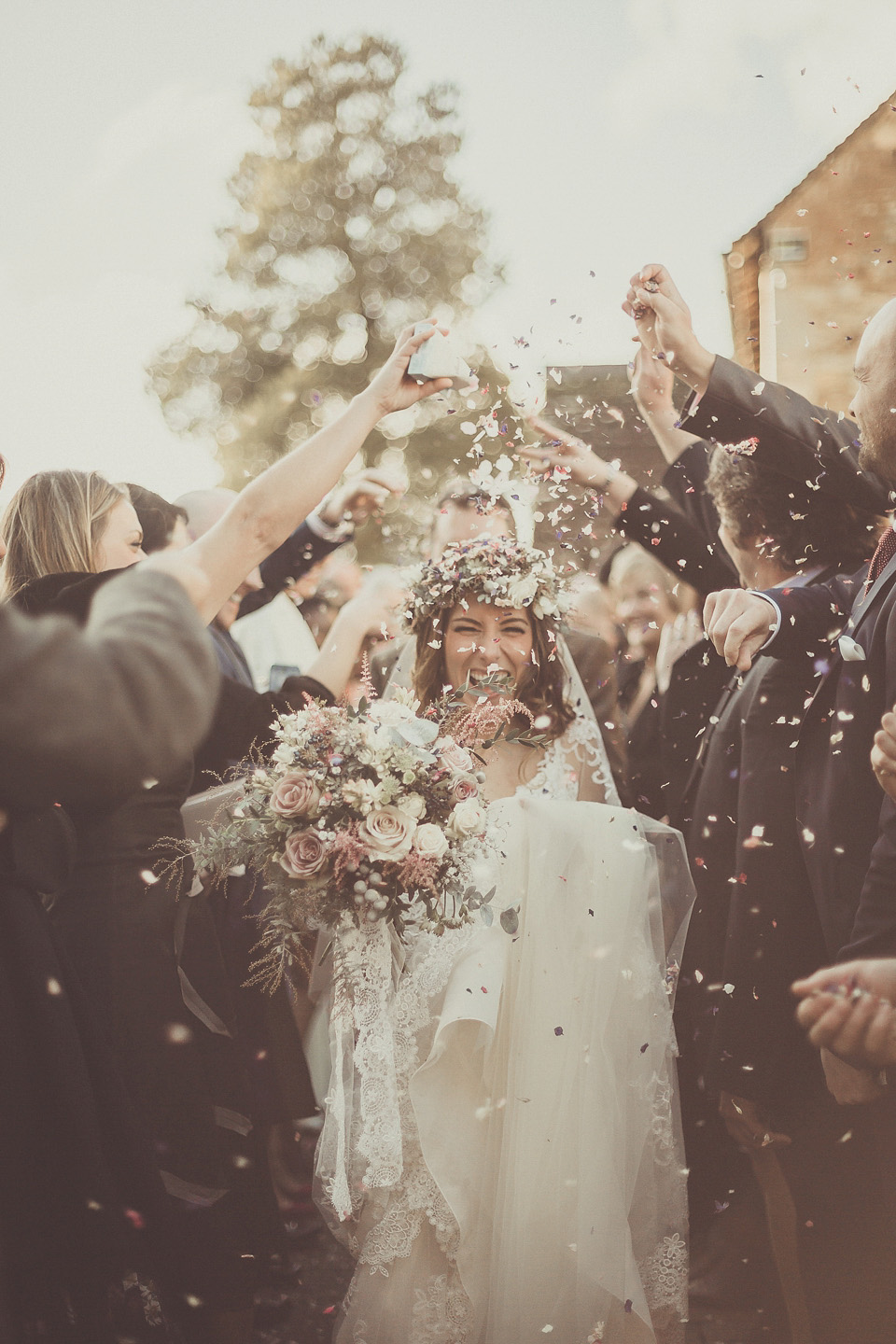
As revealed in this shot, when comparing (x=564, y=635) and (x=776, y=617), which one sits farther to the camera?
(x=564, y=635)

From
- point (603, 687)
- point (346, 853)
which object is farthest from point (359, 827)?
point (603, 687)

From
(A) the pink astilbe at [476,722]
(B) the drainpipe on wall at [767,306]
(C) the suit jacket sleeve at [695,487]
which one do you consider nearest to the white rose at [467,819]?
(A) the pink astilbe at [476,722]

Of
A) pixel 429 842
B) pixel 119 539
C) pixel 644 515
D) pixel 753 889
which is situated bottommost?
pixel 753 889

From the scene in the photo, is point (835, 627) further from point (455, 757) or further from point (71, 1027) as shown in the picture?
point (71, 1027)

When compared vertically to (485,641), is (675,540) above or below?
above

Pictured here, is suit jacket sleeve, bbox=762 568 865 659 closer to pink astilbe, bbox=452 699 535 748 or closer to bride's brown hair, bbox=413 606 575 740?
pink astilbe, bbox=452 699 535 748

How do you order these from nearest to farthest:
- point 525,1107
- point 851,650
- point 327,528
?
point 851,650, point 525,1107, point 327,528

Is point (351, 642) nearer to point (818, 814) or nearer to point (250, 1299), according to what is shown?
point (818, 814)

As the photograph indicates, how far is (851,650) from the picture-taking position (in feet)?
8.39

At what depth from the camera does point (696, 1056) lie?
322cm

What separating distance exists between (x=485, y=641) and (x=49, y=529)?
1.52 metres

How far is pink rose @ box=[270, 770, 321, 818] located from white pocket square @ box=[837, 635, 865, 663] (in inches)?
57.8

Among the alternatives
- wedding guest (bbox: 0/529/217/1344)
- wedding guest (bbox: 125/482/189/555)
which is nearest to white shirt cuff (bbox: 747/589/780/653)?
wedding guest (bbox: 0/529/217/1344)

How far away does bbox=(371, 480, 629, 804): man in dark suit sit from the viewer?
4.01 m
